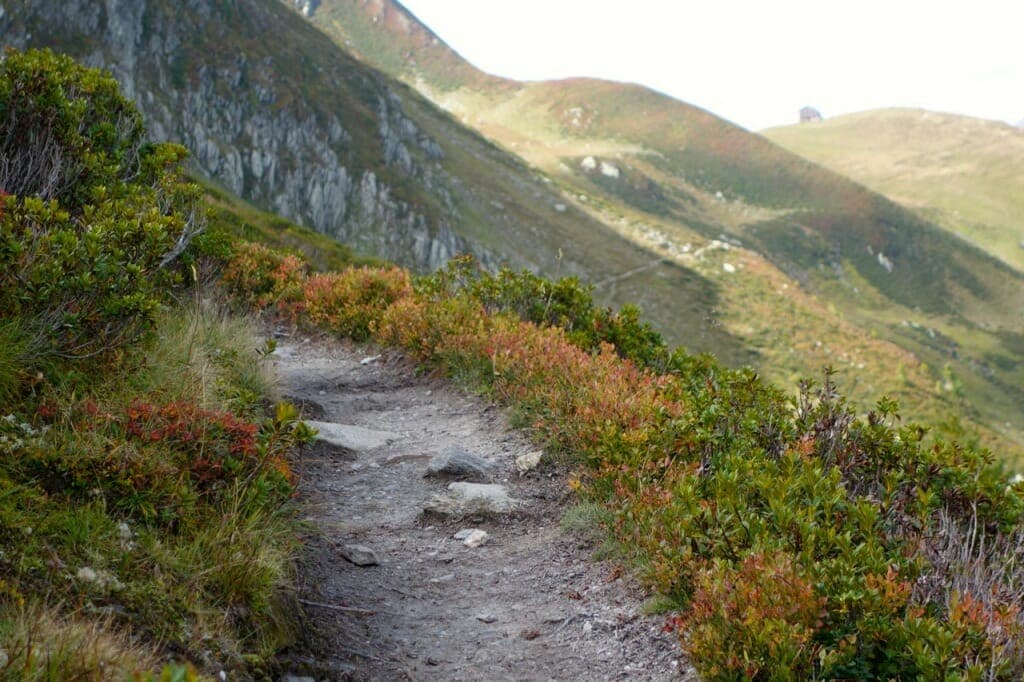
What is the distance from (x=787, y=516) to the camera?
4.18 metres

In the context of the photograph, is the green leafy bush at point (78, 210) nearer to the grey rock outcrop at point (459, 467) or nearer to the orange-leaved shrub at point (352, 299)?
the grey rock outcrop at point (459, 467)

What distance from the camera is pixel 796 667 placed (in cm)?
342

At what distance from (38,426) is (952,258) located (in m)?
214

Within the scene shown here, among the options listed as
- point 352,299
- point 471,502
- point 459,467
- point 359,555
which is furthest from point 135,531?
point 352,299

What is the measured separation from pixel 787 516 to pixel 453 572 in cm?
251

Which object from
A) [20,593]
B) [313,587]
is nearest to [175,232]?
[313,587]

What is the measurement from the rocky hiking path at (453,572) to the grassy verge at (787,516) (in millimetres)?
375

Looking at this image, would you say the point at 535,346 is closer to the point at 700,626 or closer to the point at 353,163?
the point at 700,626

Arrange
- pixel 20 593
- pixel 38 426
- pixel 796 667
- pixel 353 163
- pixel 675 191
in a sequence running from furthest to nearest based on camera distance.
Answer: pixel 675 191 → pixel 353 163 → pixel 38 426 → pixel 796 667 → pixel 20 593

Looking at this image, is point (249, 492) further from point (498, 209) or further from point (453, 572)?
point (498, 209)

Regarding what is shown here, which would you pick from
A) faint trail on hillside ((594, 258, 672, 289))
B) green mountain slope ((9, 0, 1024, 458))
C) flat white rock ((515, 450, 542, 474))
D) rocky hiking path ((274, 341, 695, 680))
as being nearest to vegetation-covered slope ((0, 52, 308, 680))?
rocky hiking path ((274, 341, 695, 680))

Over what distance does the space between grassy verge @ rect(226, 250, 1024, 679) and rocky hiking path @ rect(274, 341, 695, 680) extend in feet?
1.23

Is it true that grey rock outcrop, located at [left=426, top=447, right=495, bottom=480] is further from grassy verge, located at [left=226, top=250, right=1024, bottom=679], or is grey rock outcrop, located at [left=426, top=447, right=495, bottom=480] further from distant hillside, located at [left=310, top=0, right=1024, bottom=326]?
distant hillside, located at [left=310, top=0, right=1024, bottom=326]

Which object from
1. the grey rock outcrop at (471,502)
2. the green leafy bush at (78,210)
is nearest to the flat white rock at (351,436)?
the grey rock outcrop at (471,502)
